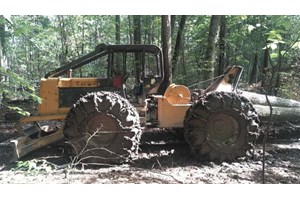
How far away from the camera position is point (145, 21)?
61.4 feet

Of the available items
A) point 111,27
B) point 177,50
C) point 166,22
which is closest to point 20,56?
point 111,27

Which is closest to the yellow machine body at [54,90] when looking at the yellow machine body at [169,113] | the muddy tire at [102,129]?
the muddy tire at [102,129]

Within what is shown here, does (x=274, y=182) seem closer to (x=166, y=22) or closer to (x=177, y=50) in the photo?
(x=166, y=22)

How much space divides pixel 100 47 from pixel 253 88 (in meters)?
9.52

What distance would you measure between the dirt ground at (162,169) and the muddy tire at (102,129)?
8.6 inches

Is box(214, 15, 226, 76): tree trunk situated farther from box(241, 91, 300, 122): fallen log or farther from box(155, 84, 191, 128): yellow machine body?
box(155, 84, 191, 128): yellow machine body

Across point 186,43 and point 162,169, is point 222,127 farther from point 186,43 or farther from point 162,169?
point 186,43

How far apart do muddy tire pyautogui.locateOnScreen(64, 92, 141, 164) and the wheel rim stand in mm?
1316

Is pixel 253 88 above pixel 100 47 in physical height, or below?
below

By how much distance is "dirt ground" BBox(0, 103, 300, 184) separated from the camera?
4512 millimetres

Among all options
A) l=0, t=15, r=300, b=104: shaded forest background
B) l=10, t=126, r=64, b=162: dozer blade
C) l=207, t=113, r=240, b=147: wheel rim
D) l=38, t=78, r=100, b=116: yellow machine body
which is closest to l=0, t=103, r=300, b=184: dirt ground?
l=10, t=126, r=64, b=162: dozer blade

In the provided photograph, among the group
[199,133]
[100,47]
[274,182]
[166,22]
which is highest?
[166,22]

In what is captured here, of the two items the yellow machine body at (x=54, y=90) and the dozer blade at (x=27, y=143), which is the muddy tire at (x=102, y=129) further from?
the yellow machine body at (x=54, y=90)

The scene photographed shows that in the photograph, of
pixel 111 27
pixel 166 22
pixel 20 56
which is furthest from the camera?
pixel 20 56
